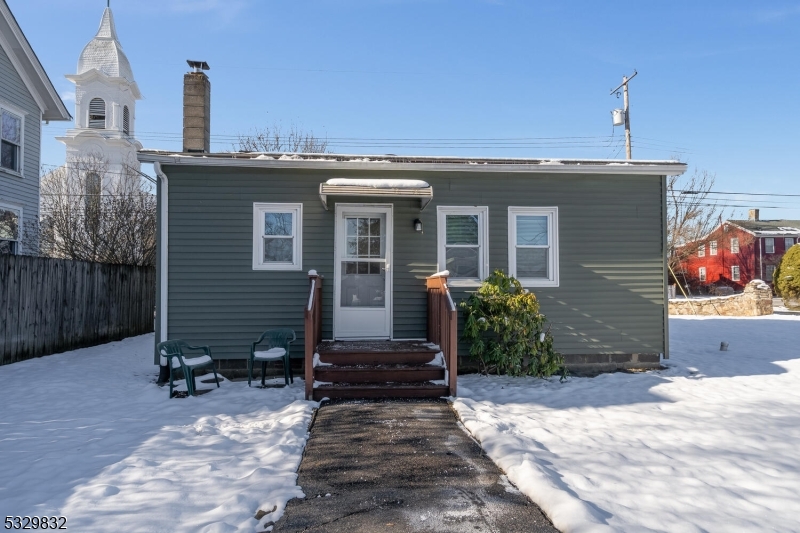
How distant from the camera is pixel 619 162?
818cm

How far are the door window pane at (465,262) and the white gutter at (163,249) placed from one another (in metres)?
4.20

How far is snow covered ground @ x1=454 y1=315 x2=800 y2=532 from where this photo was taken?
314 centimetres

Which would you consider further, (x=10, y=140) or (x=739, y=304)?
(x=739, y=304)

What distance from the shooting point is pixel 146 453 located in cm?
419

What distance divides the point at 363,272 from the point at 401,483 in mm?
4575

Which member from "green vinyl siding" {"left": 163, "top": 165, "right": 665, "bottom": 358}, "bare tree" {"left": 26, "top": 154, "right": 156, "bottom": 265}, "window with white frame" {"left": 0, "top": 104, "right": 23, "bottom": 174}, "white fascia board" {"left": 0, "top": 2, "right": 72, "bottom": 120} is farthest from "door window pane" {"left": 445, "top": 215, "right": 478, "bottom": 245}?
"white fascia board" {"left": 0, "top": 2, "right": 72, "bottom": 120}

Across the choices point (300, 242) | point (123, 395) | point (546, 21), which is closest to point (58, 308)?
point (123, 395)

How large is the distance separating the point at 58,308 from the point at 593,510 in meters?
9.65

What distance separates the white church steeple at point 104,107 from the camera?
23.9 metres

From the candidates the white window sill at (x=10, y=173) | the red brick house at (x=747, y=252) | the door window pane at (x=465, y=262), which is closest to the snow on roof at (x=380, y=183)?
the door window pane at (x=465, y=262)

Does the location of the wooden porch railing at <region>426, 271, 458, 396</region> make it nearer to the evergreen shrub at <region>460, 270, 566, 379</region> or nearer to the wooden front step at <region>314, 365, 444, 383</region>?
the wooden front step at <region>314, 365, 444, 383</region>

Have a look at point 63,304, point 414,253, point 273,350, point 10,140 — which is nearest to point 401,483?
point 273,350

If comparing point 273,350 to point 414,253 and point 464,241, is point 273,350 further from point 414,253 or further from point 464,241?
point 464,241

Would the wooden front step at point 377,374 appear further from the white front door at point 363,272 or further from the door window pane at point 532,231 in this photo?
the door window pane at point 532,231
